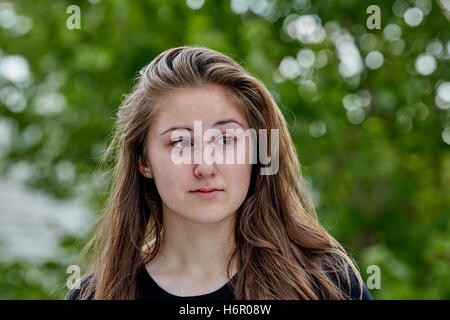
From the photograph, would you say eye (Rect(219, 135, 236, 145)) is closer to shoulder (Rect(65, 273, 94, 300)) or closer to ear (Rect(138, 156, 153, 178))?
ear (Rect(138, 156, 153, 178))

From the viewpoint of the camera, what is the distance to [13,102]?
4152 mm

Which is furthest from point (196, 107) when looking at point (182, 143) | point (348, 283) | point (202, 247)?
point (348, 283)

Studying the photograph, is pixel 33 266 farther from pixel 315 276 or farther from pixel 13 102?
pixel 315 276

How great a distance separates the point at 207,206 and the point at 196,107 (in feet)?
0.72

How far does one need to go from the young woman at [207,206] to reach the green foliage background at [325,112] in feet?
4.73

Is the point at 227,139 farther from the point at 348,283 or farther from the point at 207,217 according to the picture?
the point at 348,283

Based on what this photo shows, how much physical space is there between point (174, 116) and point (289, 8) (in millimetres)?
2227

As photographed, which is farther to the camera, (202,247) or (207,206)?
(202,247)

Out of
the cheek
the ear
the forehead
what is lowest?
the cheek

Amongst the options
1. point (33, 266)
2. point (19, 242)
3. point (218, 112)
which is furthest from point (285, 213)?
point (19, 242)

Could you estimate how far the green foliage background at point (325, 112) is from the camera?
127 inches

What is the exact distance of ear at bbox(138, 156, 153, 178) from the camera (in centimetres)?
159

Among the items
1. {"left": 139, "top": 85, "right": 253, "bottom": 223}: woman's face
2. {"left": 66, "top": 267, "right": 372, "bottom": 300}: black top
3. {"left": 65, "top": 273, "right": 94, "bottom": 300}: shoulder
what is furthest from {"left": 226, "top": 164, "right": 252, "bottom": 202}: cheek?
{"left": 65, "top": 273, "right": 94, "bottom": 300}: shoulder

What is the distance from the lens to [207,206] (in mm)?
1416
